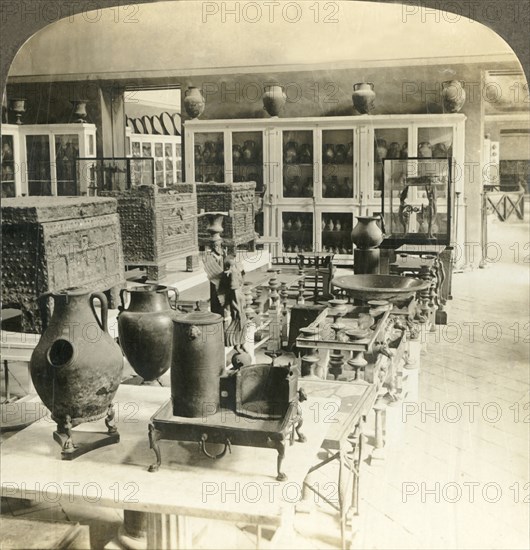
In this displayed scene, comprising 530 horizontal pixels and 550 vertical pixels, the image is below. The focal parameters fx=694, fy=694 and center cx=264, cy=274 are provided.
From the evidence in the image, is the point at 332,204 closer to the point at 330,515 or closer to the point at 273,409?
the point at 330,515

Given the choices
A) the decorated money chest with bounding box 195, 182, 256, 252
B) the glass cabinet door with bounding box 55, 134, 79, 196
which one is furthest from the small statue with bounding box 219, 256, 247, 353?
the glass cabinet door with bounding box 55, 134, 79, 196

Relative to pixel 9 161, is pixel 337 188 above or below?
below

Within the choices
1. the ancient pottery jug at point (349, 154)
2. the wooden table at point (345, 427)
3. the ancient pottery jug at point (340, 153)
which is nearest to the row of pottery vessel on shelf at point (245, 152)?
the ancient pottery jug at point (340, 153)

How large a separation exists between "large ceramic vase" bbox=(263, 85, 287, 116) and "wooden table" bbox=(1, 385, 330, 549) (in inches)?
246

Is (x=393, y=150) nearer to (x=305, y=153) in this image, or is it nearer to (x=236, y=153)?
(x=305, y=153)

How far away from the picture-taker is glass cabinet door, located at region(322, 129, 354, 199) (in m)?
8.61

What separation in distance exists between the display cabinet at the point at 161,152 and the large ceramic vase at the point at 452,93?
4.91m

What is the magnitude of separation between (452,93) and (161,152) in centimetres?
573

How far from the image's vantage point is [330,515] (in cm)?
272

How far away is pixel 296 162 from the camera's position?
8859 millimetres

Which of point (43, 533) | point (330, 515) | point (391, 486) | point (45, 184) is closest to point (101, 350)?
point (43, 533)

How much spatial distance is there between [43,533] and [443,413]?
242cm

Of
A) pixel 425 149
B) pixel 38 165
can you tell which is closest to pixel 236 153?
pixel 425 149

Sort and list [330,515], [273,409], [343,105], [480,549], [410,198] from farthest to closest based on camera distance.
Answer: [343,105]
[410,198]
[330,515]
[480,549]
[273,409]
